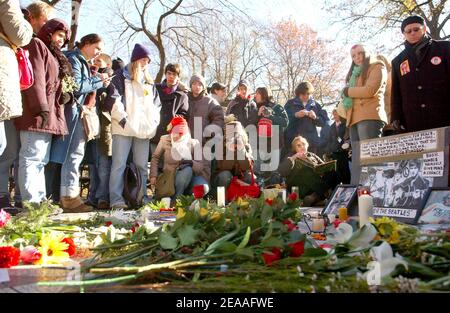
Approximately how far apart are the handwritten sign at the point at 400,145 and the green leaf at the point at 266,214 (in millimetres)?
2067

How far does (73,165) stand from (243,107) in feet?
Result: 11.4

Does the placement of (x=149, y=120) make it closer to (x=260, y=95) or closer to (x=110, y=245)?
(x=260, y=95)

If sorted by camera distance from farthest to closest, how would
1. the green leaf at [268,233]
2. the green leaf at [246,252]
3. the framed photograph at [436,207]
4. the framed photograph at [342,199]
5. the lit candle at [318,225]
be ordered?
1. the framed photograph at [342,199]
2. the lit candle at [318,225]
3. the framed photograph at [436,207]
4. the green leaf at [268,233]
5. the green leaf at [246,252]

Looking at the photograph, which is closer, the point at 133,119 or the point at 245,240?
the point at 245,240

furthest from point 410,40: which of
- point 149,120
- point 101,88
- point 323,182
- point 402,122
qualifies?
point 101,88

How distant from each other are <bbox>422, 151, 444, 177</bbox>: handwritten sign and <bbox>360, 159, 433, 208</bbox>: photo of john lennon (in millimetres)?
37

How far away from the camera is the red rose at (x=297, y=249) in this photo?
180 cm

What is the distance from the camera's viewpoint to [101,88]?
644cm

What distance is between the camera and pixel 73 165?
5.68 metres

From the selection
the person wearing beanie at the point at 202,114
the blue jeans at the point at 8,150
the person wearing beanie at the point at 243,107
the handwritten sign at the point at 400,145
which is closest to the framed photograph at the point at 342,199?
the handwritten sign at the point at 400,145

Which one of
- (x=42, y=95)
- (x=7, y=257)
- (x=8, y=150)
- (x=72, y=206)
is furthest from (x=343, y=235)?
(x=72, y=206)

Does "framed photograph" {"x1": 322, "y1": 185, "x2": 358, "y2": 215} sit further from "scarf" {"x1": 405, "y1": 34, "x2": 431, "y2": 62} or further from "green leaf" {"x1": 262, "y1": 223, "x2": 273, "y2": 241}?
"green leaf" {"x1": 262, "y1": 223, "x2": 273, "y2": 241}

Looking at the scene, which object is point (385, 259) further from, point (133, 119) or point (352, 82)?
point (133, 119)

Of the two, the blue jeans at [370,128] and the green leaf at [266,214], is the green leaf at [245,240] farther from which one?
the blue jeans at [370,128]
